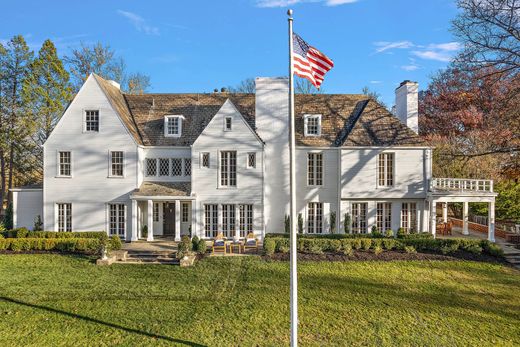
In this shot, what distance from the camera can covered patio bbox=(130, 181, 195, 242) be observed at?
20703 mm

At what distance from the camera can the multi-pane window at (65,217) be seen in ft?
70.2

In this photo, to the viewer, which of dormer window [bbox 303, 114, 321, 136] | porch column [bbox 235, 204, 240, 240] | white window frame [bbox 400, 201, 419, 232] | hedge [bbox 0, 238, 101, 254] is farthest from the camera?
dormer window [bbox 303, 114, 321, 136]

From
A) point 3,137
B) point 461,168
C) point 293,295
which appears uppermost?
point 3,137

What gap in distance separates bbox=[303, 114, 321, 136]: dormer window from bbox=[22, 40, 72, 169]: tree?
75.8 ft

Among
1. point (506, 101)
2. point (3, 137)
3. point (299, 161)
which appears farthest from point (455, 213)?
point (3, 137)

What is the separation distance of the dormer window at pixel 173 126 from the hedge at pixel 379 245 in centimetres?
1080

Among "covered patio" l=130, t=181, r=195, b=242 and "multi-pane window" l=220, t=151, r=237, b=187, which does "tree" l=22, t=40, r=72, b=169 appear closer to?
"covered patio" l=130, t=181, r=195, b=242

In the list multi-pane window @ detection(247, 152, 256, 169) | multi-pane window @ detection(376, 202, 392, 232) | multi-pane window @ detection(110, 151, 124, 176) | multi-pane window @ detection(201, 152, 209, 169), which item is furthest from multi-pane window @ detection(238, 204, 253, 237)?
multi-pane window @ detection(376, 202, 392, 232)

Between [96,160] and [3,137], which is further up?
[3,137]

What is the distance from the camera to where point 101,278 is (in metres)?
13.8

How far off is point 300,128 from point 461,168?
54.8 feet

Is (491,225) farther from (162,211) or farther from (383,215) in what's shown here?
(162,211)

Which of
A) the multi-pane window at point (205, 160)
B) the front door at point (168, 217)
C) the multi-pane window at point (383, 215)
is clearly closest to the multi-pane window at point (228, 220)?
the multi-pane window at point (205, 160)

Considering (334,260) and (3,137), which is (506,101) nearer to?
(334,260)
